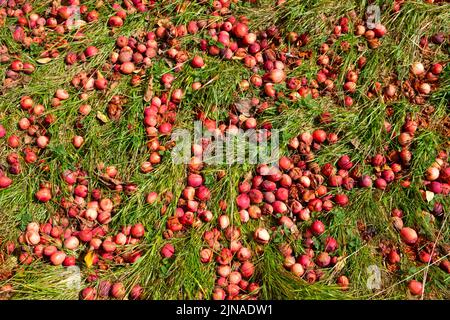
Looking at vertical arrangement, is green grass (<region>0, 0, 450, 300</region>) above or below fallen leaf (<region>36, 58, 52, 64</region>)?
below

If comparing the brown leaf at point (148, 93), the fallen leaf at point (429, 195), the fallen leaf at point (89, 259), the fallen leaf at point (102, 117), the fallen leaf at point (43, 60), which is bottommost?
the fallen leaf at point (89, 259)

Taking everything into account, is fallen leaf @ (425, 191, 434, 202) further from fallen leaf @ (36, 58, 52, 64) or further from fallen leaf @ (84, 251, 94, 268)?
fallen leaf @ (36, 58, 52, 64)

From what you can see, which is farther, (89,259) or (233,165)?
(233,165)

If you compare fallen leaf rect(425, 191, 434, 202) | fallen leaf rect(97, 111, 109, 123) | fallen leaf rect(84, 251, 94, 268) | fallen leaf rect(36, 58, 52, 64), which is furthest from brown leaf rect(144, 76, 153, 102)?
fallen leaf rect(425, 191, 434, 202)

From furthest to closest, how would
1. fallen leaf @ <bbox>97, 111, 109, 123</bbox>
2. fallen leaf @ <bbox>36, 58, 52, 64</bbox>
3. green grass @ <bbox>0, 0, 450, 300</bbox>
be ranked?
fallen leaf @ <bbox>36, 58, 52, 64</bbox> < fallen leaf @ <bbox>97, 111, 109, 123</bbox> < green grass @ <bbox>0, 0, 450, 300</bbox>

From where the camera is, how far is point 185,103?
271 cm

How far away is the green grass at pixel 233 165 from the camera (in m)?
2.31

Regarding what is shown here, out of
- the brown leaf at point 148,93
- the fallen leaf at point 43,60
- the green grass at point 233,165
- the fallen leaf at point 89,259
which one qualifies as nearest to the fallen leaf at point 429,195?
the green grass at point 233,165

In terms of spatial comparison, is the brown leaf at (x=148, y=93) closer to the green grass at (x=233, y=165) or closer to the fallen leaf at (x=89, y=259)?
the green grass at (x=233, y=165)

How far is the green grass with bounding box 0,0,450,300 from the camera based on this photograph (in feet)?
7.59

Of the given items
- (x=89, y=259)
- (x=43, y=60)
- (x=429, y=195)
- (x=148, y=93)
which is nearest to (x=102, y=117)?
(x=148, y=93)

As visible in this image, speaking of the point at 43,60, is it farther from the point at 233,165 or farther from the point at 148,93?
the point at 233,165

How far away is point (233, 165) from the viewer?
8.29 ft
